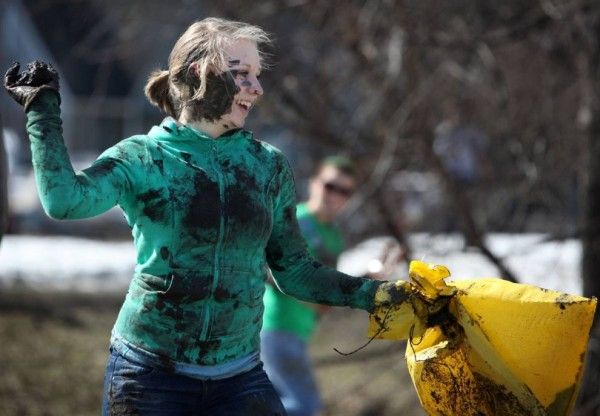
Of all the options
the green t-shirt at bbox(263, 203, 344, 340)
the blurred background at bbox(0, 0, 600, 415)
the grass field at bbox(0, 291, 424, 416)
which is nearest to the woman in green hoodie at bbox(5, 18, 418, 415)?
the green t-shirt at bbox(263, 203, 344, 340)

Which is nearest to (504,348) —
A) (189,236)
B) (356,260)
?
(189,236)

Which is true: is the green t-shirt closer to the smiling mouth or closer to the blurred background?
the blurred background

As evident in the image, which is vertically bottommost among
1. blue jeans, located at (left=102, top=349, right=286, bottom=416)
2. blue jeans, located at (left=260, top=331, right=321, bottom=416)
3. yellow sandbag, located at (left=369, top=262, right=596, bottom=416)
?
blue jeans, located at (left=260, top=331, right=321, bottom=416)

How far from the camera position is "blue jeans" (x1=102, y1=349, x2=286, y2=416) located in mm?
3084

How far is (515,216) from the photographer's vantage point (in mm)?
7969

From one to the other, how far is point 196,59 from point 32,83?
0.51m

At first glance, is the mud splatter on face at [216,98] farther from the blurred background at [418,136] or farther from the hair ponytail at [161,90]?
the blurred background at [418,136]

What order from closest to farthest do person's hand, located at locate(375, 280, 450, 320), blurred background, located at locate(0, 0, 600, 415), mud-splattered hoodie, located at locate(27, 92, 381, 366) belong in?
1. mud-splattered hoodie, located at locate(27, 92, 381, 366)
2. person's hand, located at locate(375, 280, 450, 320)
3. blurred background, located at locate(0, 0, 600, 415)

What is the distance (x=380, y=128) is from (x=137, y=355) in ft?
15.2

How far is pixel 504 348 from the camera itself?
3531 millimetres

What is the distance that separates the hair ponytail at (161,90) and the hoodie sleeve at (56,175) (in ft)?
1.57

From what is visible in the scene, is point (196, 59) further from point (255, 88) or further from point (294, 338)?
point (294, 338)

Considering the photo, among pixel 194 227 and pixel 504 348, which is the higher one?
pixel 194 227

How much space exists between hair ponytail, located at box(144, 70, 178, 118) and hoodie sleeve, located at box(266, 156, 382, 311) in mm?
377
